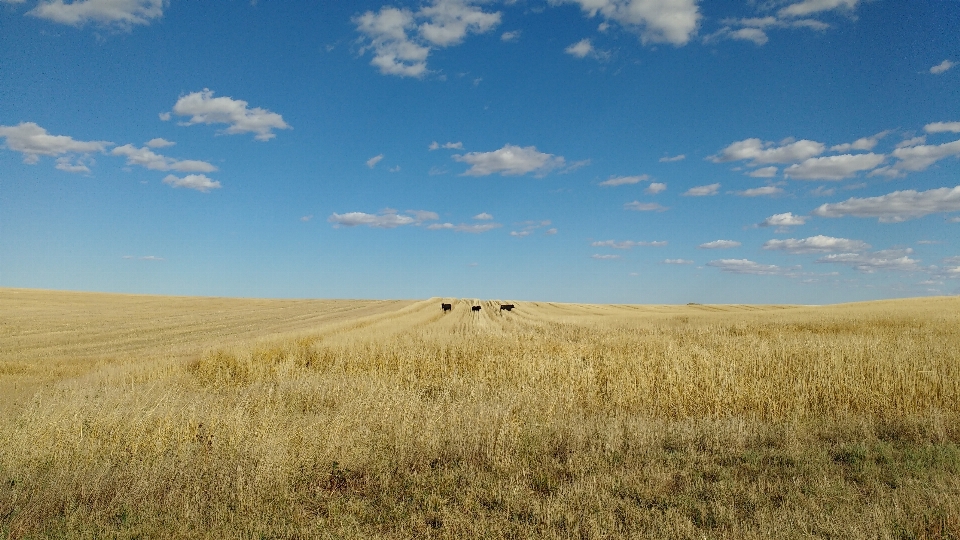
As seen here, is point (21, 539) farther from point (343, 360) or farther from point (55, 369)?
point (55, 369)

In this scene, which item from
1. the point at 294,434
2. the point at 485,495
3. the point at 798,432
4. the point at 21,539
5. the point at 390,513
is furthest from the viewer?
the point at 798,432

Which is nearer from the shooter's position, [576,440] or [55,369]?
[576,440]

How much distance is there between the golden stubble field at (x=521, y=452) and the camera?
5.10 m

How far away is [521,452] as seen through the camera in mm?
7227

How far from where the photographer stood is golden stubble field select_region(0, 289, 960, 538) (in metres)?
5.10

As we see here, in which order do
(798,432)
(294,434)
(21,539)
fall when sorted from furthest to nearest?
(798,432), (294,434), (21,539)

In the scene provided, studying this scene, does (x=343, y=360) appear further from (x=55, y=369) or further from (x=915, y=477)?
(x=915, y=477)

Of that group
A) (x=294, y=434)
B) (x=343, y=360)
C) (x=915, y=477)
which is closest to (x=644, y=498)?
(x=915, y=477)

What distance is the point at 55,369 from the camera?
16547 millimetres

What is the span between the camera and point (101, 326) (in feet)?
113

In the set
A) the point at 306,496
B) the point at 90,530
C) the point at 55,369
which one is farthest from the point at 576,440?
the point at 55,369

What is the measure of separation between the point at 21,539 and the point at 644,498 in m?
5.82

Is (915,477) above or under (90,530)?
above

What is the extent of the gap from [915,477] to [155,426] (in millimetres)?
9688
